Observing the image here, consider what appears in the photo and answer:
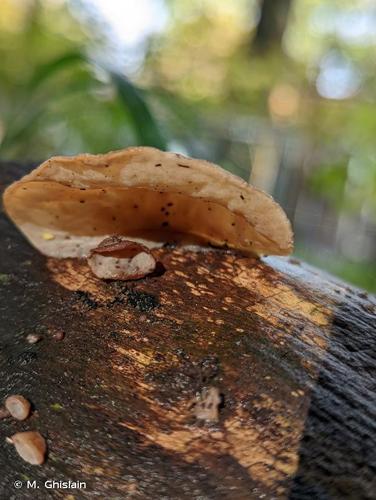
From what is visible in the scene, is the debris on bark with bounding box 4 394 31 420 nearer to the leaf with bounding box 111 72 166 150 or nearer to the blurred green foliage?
the leaf with bounding box 111 72 166 150

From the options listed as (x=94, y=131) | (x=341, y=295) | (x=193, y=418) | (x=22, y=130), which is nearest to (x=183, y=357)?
(x=193, y=418)

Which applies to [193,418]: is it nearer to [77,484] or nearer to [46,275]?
[77,484]

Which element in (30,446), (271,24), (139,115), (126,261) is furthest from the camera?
(271,24)

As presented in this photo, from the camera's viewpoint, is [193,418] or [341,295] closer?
[193,418]

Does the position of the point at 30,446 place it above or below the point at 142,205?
below

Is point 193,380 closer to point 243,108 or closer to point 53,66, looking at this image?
point 53,66

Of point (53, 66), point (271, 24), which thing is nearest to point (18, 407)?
point (53, 66)

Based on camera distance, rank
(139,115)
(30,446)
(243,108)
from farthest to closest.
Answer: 1. (243,108)
2. (139,115)
3. (30,446)

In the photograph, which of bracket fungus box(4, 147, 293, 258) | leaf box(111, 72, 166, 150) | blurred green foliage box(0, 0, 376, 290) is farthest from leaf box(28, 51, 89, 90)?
bracket fungus box(4, 147, 293, 258)
